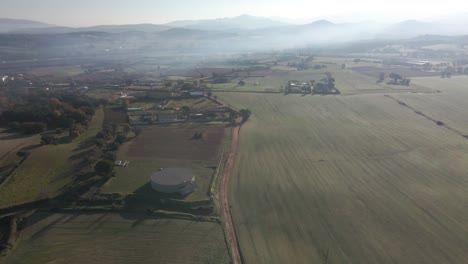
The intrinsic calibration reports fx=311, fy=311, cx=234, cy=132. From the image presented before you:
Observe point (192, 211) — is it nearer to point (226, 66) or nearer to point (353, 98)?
point (353, 98)

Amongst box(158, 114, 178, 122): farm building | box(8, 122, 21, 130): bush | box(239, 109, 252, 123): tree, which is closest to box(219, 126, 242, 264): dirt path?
box(239, 109, 252, 123): tree

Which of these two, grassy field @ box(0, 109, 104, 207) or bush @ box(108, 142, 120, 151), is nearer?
grassy field @ box(0, 109, 104, 207)

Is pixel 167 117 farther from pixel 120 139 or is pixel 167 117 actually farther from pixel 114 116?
pixel 120 139

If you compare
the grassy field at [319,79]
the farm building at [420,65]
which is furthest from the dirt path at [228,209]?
the farm building at [420,65]

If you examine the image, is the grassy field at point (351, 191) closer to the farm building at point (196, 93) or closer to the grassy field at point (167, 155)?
the grassy field at point (167, 155)

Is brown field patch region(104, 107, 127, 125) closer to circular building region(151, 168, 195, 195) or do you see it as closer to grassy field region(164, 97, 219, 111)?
grassy field region(164, 97, 219, 111)

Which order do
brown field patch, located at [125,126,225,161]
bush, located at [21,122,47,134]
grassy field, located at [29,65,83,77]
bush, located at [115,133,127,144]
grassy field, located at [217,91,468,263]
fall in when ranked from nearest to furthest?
1. grassy field, located at [217,91,468,263]
2. brown field patch, located at [125,126,225,161]
3. bush, located at [115,133,127,144]
4. bush, located at [21,122,47,134]
5. grassy field, located at [29,65,83,77]
